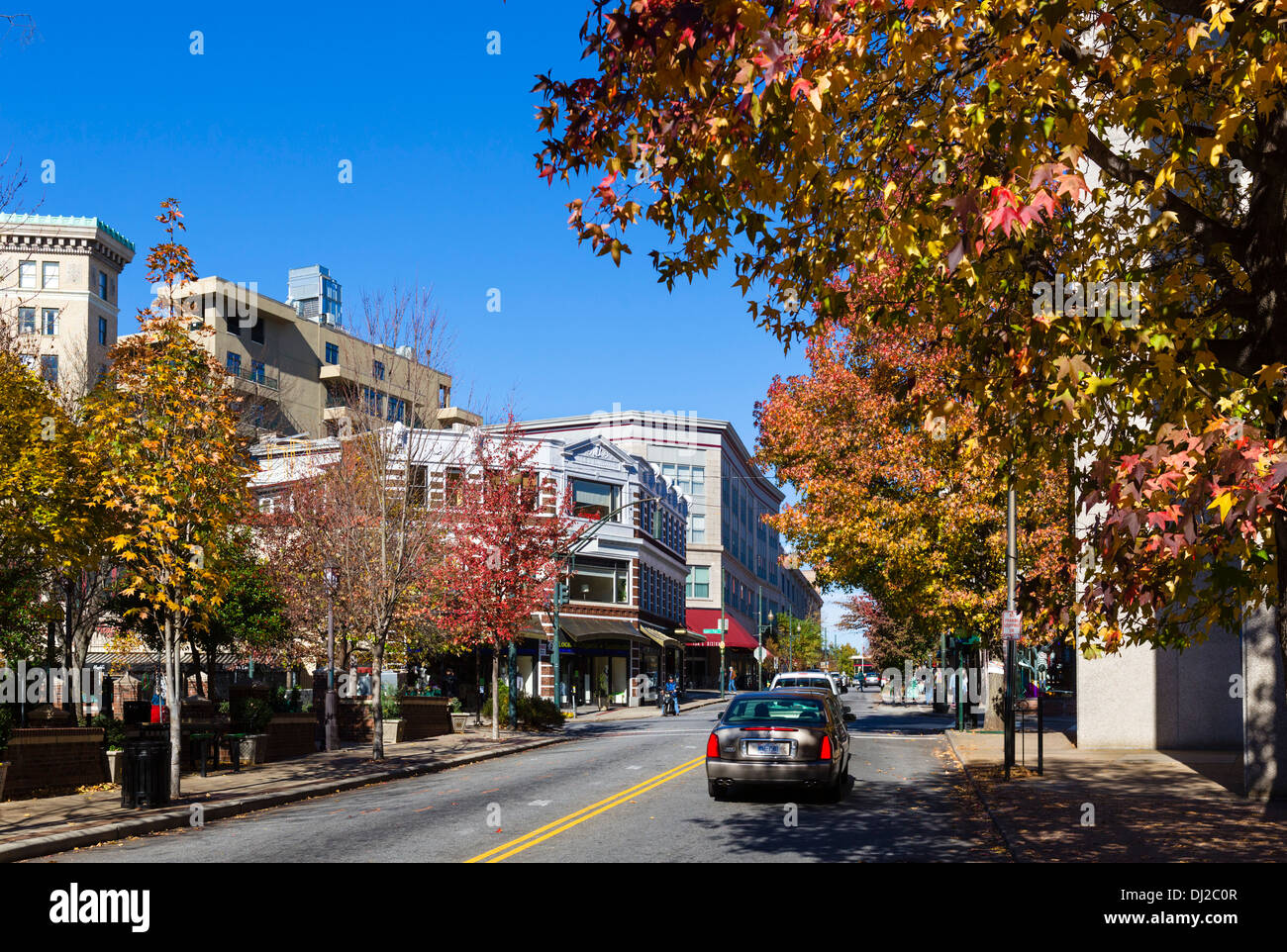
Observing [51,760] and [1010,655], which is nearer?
[51,760]

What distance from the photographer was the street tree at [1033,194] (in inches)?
259

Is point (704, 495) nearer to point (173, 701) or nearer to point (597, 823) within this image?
point (173, 701)

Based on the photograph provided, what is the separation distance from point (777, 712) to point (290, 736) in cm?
1404

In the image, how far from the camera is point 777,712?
17219 mm

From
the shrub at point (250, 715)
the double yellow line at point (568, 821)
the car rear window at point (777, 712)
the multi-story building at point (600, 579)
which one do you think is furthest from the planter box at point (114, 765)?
the multi-story building at point (600, 579)

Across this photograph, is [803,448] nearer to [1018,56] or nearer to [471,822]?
[471,822]

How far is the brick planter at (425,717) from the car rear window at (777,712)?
17.5 metres

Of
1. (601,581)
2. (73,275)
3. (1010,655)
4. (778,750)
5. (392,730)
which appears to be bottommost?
(392,730)

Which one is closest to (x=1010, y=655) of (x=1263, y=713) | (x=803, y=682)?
(x=1263, y=713)

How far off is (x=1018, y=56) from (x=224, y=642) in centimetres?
2822

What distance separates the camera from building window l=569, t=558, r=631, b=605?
5728cm

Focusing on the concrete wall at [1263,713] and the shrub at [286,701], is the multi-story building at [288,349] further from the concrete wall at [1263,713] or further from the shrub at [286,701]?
the concrete wall at [1263,713]

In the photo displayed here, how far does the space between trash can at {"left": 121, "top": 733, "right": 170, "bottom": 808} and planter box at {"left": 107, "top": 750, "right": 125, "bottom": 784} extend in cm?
341

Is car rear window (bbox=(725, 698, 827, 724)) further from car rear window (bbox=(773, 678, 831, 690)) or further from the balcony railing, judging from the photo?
the balcony railing
